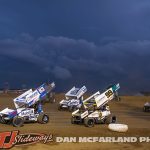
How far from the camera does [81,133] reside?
32812 mm

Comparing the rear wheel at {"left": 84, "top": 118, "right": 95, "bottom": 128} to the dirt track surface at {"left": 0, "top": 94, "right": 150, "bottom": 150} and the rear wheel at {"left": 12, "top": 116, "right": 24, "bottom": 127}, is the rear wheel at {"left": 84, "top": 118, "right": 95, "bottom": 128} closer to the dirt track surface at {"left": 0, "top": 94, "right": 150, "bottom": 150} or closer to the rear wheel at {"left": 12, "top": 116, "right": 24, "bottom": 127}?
the dirt track surface at {"left": 0, "top": 94, "right": 150, "bottom": 150}

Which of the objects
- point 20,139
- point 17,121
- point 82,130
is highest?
point 17,121

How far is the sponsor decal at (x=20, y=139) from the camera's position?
27.5m

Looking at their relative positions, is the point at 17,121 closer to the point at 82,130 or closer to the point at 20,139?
the point at 82,130

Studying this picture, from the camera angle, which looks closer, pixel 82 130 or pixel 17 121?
pixel 82 130

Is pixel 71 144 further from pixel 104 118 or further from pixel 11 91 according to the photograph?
pixel 11 91

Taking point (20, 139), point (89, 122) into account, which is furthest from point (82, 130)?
point (20, 139)

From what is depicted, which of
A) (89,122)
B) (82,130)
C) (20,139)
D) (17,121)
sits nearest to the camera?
(20,139)

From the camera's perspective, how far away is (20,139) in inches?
1128

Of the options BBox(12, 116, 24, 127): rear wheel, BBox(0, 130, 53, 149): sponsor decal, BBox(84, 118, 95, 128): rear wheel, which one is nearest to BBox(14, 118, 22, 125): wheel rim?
BBox(12, 116, 24, 127): rear wheel

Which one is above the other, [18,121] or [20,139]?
[18,121]

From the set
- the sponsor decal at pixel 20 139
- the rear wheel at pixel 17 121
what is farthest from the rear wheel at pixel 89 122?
the sponsor decal at pixel 20 139

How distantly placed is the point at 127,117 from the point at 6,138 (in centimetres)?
2017

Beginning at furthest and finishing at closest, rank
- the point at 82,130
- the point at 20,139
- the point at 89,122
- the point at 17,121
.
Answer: the point at 89,122, the point at 17,121, the point at 82,130, the point at 20,139
